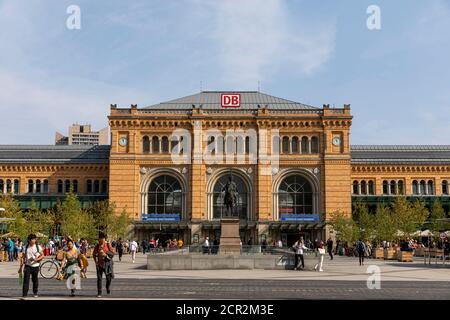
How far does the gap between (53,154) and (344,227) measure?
4140cm

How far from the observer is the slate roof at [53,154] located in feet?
244

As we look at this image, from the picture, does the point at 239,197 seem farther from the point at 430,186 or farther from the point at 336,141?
the point at 430,186

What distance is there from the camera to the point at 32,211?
65938 mm

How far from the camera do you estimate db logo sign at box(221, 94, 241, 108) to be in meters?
70.2

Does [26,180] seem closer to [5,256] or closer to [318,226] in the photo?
[5,256]

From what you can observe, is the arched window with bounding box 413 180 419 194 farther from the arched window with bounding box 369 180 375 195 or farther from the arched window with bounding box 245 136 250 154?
the arched window with bounding box 245 136 250 154

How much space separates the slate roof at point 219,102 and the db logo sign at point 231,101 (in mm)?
1244

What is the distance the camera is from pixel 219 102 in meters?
73.1

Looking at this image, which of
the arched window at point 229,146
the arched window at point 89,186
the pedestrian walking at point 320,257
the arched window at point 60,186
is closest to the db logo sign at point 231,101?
the arched window at point 229,146

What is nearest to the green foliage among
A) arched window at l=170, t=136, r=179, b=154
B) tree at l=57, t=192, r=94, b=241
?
arched window at l=170, t=136, r=179, b=154

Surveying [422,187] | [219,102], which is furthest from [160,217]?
[422,187]

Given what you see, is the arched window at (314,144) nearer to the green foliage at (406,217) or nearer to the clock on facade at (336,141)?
the clock on facade at (336,141)

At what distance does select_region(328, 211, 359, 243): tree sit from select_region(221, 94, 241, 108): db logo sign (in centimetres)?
1848
